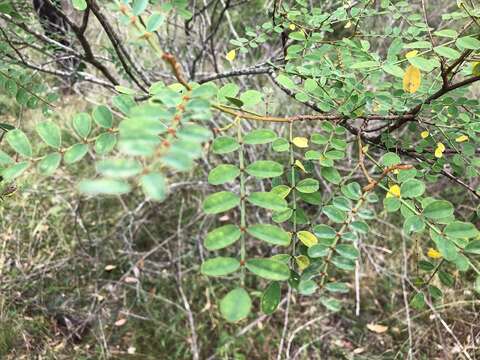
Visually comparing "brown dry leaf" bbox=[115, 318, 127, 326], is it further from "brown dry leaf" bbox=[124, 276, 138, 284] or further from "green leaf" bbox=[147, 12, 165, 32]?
"green leaf" bbox=[147, 12, 165, 32]

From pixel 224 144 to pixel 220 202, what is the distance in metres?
0.11

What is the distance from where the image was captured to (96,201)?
8.33ft

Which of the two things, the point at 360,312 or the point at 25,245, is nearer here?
the point at 360,312

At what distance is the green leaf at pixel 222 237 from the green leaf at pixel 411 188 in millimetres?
324

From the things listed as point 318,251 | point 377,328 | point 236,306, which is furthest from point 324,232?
point 377,328

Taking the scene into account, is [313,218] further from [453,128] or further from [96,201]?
[453,128]

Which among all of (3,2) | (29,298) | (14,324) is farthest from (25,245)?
(3,2)

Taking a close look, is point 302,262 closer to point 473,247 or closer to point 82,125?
point 473,247

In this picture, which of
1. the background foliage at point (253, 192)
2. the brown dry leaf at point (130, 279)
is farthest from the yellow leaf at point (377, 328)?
the brown dry leaf at point (130, 279)

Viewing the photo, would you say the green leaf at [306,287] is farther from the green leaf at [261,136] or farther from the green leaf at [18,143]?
the green leaf at [18,143]

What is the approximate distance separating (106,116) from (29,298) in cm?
173

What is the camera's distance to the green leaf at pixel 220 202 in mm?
603

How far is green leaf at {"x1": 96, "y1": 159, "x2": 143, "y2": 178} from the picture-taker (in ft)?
1.36

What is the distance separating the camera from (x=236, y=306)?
0.52 m
